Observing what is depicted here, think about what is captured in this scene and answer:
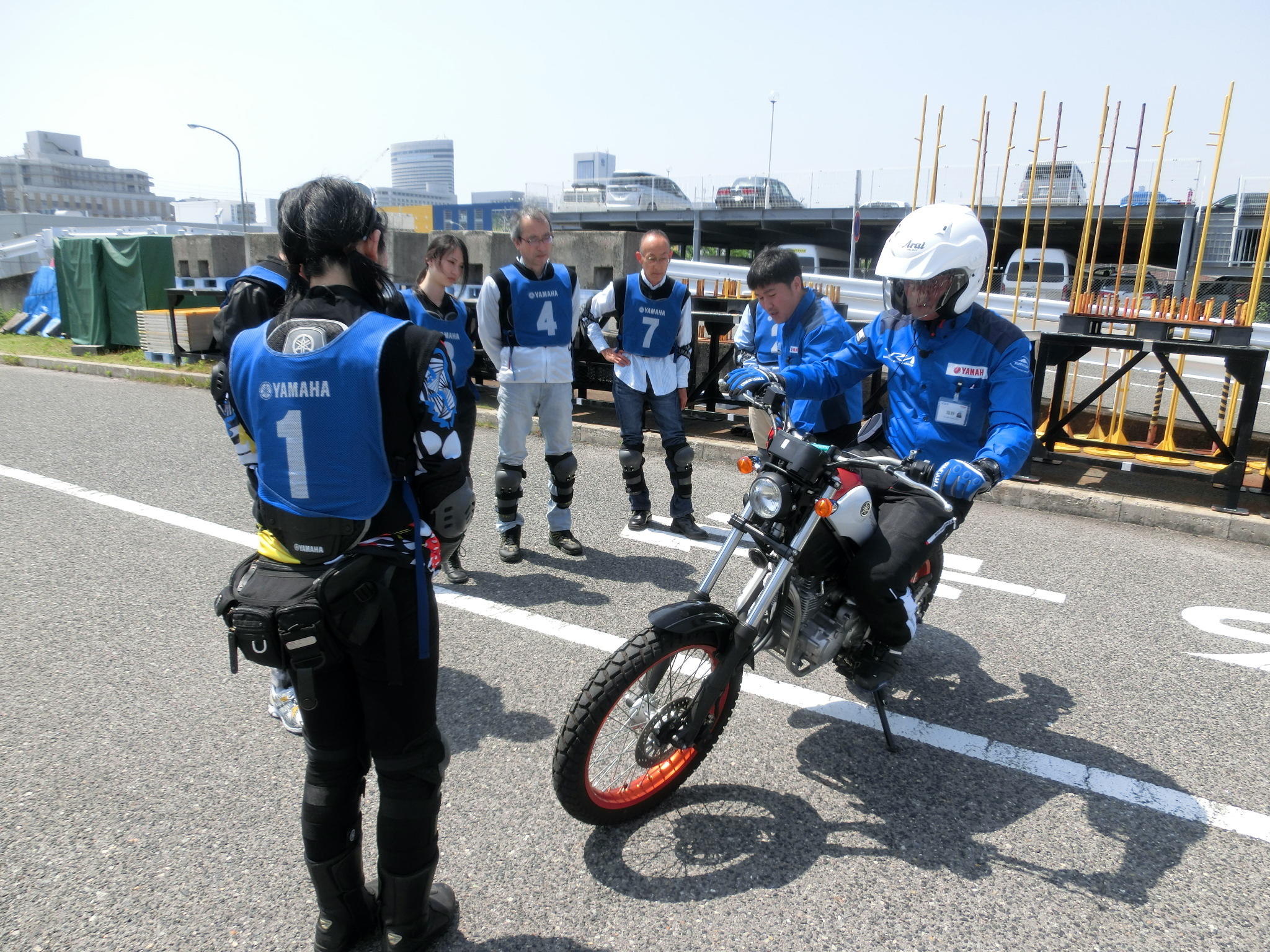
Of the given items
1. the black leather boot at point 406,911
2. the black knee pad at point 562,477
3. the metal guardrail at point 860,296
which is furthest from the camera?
the metal guardrail at point 860,296

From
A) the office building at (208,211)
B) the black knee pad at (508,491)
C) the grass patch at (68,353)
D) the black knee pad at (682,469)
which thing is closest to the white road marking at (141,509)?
the black knee pad at (508,491)

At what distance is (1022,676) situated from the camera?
12.5 feet

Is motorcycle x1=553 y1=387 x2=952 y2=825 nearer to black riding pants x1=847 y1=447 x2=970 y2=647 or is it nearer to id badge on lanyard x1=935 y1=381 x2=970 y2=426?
black riding pants x1=847 y1=447 x2=970 y2=647

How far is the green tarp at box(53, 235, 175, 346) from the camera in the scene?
45.8 feet

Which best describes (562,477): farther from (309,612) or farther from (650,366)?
(309,612)

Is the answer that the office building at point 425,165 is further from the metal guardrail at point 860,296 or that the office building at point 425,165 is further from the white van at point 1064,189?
the metal guardrail at point 860,296

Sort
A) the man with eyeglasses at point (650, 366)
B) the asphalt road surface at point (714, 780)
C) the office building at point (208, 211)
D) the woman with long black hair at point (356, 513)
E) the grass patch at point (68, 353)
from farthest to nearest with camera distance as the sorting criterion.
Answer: the office building at point (208, 211) → the grass patch at point (68, 353) → the man with eyeglasses at point (650, 366) → the asphalt road surface at point (714, 780) → the woman with long black hair at point (356, 513)

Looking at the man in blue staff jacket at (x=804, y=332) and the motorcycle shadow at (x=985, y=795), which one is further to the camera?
the man in blue staff jacket at (x=804, y=332)

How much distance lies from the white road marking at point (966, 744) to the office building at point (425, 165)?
74022mm

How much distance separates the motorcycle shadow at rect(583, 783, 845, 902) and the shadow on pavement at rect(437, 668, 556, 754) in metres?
0.67

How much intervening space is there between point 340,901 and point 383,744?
439mm

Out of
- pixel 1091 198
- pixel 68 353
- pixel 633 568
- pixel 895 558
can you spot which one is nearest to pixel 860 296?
pixel 1091 198

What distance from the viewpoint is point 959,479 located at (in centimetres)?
262

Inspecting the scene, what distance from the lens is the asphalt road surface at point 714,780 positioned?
7.64ft
